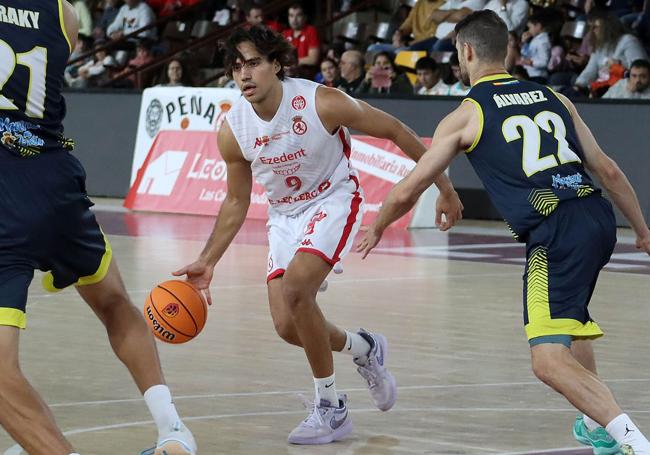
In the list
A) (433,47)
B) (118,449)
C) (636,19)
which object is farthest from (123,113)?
(118,449)

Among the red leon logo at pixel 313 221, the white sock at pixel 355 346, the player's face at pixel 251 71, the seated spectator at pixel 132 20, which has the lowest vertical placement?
the seated spectator at pixel 132 20

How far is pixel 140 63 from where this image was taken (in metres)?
24.4

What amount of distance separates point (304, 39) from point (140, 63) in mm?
3608

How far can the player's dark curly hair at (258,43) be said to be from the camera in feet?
23.9

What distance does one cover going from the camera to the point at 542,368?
5.93m

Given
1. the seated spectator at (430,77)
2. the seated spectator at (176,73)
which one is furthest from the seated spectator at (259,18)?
the seated spectator at (430,77)

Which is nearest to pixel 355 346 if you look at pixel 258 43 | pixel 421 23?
pixel 258 43

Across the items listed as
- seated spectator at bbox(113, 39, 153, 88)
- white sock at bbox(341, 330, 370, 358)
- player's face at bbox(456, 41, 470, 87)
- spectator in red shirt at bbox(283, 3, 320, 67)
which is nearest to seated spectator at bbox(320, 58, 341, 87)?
spectator in red shirt at bbox(283, 3, 320, 67)

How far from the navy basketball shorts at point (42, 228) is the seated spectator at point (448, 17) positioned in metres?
15.4

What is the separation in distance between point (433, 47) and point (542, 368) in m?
15.5

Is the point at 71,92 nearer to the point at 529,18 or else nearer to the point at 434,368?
the point at 529,18

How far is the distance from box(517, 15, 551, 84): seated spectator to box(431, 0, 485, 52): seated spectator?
1.36 meters

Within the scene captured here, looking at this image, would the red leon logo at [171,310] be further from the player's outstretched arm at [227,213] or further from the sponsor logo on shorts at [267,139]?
the sponsor logo on shorts at [267,139]

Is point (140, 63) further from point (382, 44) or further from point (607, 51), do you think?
point (607, 51)
